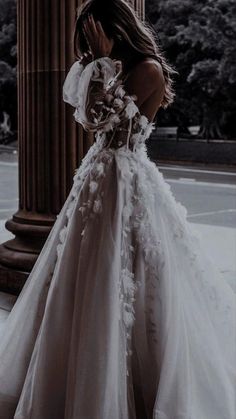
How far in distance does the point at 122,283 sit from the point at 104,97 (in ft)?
2.82

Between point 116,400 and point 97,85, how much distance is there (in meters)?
1.43

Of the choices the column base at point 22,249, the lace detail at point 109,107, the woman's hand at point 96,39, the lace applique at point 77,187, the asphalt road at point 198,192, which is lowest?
the asphalt road at point 198,192

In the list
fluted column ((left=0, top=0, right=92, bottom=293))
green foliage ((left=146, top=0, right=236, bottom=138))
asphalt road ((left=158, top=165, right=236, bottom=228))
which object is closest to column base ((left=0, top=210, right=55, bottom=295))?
fluted column ((left=0, top=0, right=92, bottom=293))

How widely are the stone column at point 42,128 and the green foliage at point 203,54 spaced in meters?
18.4

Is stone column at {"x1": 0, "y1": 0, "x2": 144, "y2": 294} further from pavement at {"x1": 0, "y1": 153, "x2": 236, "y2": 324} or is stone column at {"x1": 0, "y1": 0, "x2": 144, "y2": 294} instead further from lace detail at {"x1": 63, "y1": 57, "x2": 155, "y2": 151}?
lace detail at {"x1": 63, "y1": 57, "x2": 155, "y2": 151}

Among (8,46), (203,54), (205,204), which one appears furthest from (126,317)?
(8,46)

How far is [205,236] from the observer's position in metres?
9.78

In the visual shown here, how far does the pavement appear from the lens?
319 inches

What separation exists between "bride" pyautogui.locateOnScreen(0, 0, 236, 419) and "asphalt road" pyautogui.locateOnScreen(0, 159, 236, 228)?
7.51 metres

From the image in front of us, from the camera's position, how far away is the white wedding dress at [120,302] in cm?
340

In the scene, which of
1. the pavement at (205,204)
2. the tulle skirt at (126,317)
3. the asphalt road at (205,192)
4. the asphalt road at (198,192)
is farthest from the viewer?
the asphalt road at (198,192)

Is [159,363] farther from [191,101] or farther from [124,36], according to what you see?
[191,101]

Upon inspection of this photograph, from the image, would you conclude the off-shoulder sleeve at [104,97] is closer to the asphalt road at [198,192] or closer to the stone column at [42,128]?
the stone column at [42,128]

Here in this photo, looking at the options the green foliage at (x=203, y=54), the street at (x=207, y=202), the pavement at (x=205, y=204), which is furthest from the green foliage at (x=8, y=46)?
the street at (x=207, y=202)
